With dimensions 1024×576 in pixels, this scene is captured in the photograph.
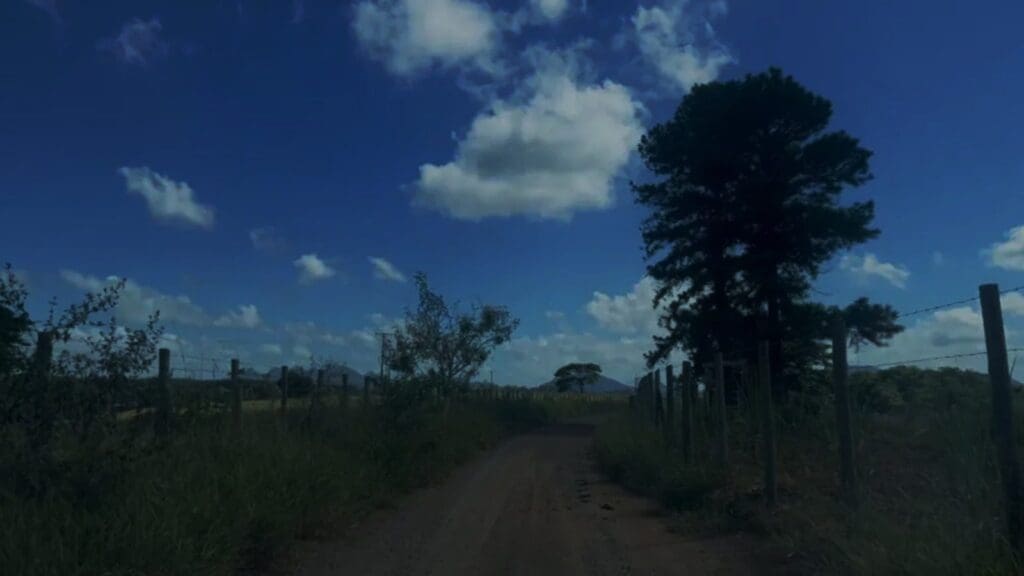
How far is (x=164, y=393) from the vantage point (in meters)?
10.3

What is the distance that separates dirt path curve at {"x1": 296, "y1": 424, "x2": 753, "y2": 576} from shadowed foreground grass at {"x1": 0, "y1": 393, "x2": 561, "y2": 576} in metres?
0.52

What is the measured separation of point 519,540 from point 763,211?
19413 mm

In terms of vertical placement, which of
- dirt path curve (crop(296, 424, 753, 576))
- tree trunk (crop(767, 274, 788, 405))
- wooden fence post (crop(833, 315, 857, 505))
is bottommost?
dirt path curve (crop(296, 424, 753, 576))

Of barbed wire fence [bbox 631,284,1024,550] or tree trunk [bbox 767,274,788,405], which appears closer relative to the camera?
barbed wire fence [bbox 631,284,1024,550]

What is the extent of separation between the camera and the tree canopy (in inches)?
1060

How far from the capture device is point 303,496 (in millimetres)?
10648

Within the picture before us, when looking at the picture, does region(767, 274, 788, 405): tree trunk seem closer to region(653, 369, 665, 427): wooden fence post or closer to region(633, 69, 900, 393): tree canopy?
region(633, 69, 900, 393): tree canopy

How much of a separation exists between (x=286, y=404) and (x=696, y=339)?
17.9 metres

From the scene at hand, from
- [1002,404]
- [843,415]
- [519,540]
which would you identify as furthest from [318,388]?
[1002,404]

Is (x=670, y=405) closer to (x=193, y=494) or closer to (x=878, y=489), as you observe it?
(x=878, y=489)

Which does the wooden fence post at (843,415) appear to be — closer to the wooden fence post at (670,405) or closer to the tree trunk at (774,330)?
the wooden fence post at (670,405)

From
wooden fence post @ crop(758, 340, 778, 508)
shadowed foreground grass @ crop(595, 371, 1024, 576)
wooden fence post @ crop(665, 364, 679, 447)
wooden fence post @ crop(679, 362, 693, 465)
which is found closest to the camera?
shadowed foreground grass @ crop(595, 371, 1024, 576)

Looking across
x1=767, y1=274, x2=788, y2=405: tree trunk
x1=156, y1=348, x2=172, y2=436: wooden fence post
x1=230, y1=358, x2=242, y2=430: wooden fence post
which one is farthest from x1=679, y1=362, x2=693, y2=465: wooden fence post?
x1=767, y1=274, x2=788, y2=405: tree trunk

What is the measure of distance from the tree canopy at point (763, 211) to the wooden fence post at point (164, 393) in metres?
18.8
